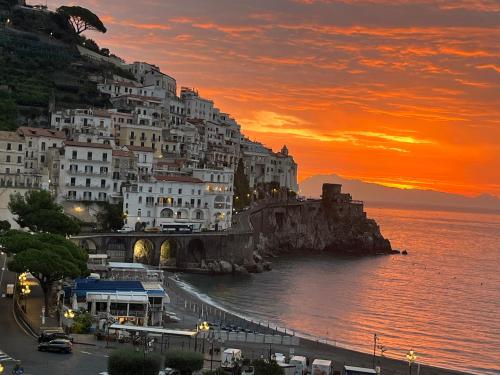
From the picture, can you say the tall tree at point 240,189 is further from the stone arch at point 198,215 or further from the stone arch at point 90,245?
the stone arch at point 90,245

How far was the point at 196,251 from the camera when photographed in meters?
104

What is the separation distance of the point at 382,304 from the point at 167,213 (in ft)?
115

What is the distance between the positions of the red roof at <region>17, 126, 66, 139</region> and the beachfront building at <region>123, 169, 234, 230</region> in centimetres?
1375

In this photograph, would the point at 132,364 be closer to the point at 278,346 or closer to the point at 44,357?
the point at 44,357

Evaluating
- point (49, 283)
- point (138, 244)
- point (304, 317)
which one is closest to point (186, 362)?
point (49, 283)

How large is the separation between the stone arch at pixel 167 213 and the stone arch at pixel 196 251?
617 cm

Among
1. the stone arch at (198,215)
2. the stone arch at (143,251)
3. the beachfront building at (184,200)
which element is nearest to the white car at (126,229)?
the beachfront building at (184,200)

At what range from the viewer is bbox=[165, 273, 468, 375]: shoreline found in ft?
165

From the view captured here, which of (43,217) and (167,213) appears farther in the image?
(167,213)

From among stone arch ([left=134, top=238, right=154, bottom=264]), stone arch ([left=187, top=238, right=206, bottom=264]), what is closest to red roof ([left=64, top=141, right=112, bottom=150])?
stone arch ([left=134, top=238, right=154, bottom=264])

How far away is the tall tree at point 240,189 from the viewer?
452ft

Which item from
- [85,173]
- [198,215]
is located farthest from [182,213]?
[85,173]

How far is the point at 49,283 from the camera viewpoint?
164 feet

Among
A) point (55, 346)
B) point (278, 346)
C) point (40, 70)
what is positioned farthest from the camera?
point (40, 70)
